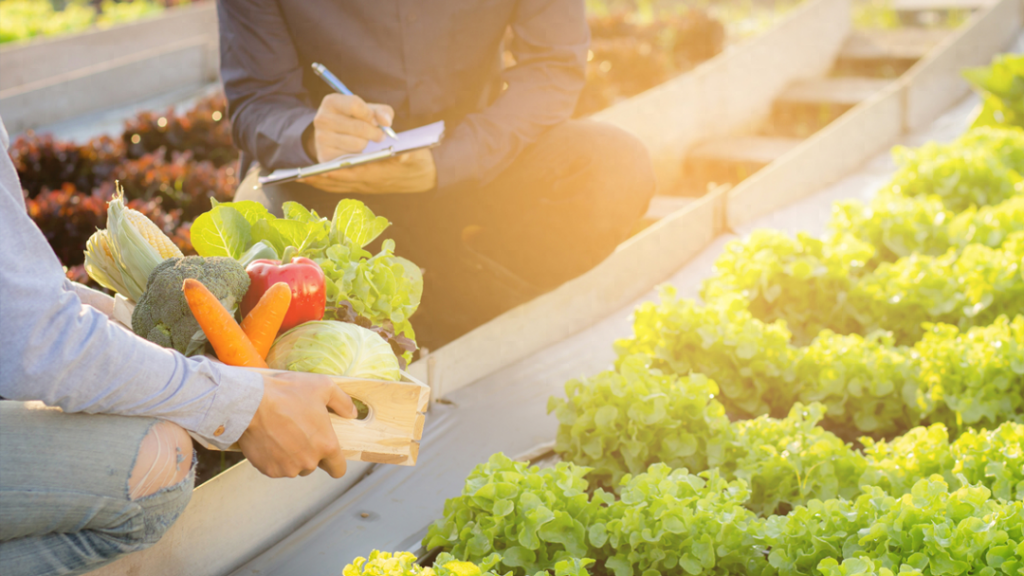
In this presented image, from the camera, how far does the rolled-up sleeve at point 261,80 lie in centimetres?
258

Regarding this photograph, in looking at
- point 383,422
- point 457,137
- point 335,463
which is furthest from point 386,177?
point 335,463

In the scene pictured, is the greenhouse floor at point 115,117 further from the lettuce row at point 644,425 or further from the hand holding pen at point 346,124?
the lettuce row at point 644,425

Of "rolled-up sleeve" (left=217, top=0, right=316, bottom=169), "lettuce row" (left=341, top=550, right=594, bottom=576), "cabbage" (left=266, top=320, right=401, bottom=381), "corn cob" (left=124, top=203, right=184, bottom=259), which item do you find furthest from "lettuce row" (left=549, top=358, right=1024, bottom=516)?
"rolled-up sleeve" (left=217, top=0, right=316, bottom=169)

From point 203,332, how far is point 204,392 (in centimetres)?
27

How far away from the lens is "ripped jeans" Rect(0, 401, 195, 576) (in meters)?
1.35

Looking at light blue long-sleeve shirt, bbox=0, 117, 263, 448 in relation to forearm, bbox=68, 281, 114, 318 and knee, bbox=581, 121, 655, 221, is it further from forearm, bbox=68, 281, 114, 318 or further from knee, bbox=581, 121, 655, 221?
knee, bbox=581, 121, 655, 221

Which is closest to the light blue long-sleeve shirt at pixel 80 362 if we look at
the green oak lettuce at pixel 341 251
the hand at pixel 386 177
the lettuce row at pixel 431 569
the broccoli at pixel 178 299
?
the broccoli at pixel 178 299

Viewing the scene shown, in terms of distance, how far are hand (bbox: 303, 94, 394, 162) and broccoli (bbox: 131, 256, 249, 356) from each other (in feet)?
2.52

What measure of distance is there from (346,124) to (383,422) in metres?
0.98

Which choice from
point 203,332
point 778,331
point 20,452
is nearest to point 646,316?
point 778,331

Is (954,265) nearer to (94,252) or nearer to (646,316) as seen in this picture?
(646,316)

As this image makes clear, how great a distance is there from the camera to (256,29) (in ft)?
8.75

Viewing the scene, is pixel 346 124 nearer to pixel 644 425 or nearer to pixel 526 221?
pixel 526 221

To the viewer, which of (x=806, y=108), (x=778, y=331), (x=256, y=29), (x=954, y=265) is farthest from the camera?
(x=806, y=108)
